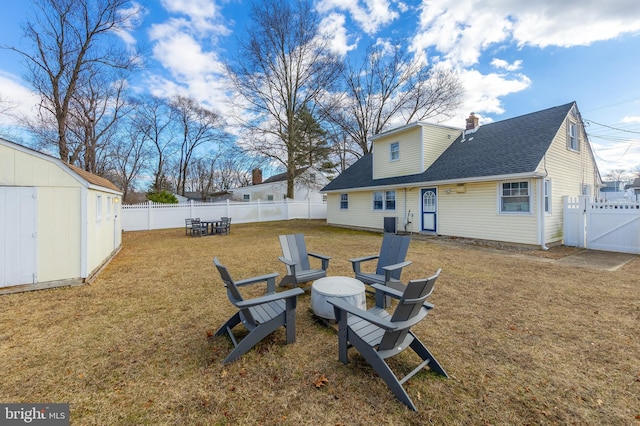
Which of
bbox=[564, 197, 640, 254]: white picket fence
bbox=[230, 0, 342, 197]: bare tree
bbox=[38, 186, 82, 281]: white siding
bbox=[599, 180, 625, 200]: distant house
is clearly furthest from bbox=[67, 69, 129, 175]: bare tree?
bbox=[599, 180, 625, 200]: distant house

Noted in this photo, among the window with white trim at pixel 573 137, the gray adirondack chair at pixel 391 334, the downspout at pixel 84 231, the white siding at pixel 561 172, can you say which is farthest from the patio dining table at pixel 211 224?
the window with white trim at pixel 573 137

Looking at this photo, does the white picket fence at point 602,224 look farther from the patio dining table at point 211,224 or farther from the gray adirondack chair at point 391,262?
the patio dining table at point 211,224

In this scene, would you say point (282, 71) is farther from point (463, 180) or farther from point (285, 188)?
point (463, 180)

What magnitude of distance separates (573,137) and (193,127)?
1246 inches

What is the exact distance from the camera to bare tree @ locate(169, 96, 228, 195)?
92.1 ft

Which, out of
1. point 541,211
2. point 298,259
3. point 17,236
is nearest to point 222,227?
point 17,236

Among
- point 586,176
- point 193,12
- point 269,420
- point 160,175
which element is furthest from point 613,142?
point 160,175

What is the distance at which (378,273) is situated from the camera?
4.80 m

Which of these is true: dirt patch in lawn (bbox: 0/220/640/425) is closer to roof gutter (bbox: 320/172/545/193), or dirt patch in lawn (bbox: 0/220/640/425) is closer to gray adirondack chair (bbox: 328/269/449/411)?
gray adirondack chair (bbox: 328/269/449/411)

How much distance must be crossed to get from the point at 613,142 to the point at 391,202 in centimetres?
1142

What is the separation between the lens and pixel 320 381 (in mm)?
2445

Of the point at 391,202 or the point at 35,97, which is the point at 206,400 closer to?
the point at 391,202

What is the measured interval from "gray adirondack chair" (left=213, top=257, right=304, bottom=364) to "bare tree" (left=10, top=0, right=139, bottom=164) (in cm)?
1926

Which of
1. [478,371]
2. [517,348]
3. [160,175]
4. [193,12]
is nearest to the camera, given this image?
[478,371]
